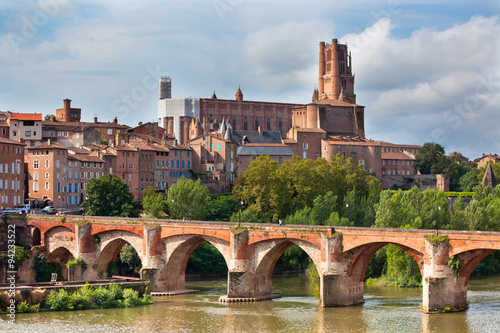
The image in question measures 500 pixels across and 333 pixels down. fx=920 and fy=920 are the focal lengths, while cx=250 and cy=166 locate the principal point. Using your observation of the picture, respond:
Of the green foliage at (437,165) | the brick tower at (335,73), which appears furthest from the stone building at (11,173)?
the brick tower at (335,73)

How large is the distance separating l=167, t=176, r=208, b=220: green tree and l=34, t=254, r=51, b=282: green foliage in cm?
1774

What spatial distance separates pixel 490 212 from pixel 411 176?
51.4 m

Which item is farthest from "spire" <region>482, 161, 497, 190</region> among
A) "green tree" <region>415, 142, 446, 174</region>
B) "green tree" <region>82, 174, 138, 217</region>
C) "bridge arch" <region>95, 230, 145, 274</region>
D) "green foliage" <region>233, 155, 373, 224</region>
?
"bridge arch" <region>95, 230, 145, 274</region>

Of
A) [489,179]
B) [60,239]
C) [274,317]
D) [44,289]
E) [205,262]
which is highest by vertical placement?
[489,179]

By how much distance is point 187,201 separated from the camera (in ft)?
307

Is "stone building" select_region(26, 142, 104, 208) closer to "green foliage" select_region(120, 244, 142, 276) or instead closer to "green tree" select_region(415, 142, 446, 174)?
"green foliage" select_region(120, 244, 142, 276)

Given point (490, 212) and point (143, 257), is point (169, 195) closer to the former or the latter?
point (143, 257)

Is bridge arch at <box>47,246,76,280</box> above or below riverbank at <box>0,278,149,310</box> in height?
above

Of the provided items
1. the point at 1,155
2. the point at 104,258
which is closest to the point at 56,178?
the point at 1,155

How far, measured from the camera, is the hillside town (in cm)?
9656

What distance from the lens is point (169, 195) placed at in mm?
93812

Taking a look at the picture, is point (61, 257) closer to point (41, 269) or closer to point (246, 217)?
point (41, 269)

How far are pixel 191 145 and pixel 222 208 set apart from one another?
25774 millimetres

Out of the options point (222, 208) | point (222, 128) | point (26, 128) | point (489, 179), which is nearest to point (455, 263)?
point (222, 208)
